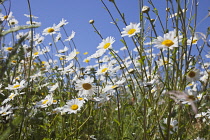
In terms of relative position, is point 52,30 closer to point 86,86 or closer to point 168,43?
point 86,86

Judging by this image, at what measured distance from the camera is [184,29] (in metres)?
1.31

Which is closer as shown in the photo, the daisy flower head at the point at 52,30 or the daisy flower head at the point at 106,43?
the daisy flower head at the point at 106,43

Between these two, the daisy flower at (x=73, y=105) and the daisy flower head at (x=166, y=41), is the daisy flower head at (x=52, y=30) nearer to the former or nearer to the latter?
the daisy flower at (x=73, y=105)

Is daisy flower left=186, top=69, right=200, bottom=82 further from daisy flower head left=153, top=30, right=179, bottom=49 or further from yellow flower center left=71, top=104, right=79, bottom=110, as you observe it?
yellow flower center left=71, top=104, right=79, bottom=110

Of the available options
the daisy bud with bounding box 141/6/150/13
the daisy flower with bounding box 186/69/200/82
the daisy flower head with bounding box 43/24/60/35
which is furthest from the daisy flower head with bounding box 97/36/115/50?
the daisy flower head with bounding box 43/24/60/35

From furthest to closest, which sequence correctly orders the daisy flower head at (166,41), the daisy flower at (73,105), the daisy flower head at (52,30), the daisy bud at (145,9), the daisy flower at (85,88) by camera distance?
1. the daisy flower head at (52,30)
2. the daisy flower at (85,88)
3. the daisy flower at (73,105)
4. the daisy bud at (145,9)
5. the daisy flower head at (166,41)

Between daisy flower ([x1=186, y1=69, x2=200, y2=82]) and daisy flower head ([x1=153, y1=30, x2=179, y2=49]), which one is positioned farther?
daisy flower ([x1=186, y1=69, x2=200, y2=82])

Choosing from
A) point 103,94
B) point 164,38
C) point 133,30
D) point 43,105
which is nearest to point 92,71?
point 103,94

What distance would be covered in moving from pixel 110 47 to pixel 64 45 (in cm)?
129

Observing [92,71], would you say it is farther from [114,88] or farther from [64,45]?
[64,45]

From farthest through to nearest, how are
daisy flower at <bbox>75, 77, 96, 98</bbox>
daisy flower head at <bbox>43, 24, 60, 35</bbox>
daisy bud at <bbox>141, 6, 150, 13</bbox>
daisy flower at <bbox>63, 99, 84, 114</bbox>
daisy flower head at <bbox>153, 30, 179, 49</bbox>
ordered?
daisy flower head at <bbox>43, 24, 60, 35</bbox> → daisy flower at <bbox>75, 77, 96, 98</bbox> → daisy flower at <bbox>63, 99, 84, 114</bbox> → daisy bud at <bbox>141, 6, 150, 13</bbox> → daisy flower head at <bbox>153, 30, 179, 49</bbox>

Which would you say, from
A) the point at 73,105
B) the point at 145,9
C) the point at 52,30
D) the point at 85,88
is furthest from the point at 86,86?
the point at 52,30

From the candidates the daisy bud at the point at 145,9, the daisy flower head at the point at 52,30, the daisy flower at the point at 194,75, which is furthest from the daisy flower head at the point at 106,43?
the daisy flower head at the point at 52,30

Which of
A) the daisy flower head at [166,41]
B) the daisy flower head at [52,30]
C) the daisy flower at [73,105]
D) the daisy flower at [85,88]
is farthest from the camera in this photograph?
the daisy flower head at [52,30]
